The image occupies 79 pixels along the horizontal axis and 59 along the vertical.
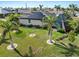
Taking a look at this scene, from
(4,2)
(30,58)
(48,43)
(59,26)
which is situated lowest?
(30,58)

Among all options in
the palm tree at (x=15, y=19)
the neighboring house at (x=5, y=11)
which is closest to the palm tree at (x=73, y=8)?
the palm tree at (x=15, y=19)

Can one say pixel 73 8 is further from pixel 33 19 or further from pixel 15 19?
pixel 15 19

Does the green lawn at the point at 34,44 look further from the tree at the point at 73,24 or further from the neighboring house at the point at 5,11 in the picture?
the neighboring house at the point at 5,11

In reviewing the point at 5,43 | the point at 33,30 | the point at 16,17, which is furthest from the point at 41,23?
the point at 5,43

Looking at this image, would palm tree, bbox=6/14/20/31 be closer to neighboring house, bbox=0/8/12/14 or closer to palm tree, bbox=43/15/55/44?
neighboring house, bbox=0/8/12/14

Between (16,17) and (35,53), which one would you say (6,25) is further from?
(35,53)

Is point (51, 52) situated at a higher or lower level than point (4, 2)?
lower

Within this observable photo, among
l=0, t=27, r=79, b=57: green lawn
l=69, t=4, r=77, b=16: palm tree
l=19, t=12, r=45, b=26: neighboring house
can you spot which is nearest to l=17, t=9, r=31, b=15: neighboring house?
l=19, t=12, r=45, b=26: neighboring house

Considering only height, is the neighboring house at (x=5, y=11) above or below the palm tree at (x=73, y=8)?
below

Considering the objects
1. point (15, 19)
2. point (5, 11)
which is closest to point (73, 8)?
point (15, 19)
